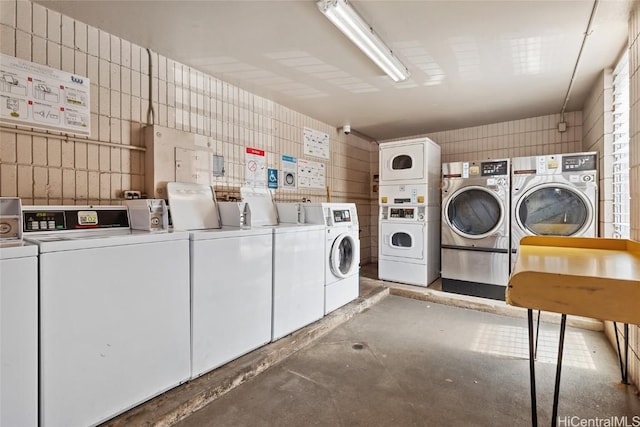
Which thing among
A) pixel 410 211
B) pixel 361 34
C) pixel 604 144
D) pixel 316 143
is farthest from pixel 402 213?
pixel 361 34

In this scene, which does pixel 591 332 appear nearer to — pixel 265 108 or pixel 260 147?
pixel 260 147

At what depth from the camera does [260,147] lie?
3482mm

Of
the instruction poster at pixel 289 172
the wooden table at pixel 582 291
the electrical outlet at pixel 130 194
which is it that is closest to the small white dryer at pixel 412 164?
the instruction poster at pixel 289 172

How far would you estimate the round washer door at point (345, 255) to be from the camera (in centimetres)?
304

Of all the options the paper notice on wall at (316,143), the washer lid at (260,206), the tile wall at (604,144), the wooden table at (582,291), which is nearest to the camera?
the wooden table at (582,291)

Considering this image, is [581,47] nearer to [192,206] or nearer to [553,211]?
[553,211]

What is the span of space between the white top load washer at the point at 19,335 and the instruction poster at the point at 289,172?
269 cm

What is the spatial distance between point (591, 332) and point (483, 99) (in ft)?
8.57

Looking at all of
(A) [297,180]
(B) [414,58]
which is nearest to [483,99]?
(B) [414,58]

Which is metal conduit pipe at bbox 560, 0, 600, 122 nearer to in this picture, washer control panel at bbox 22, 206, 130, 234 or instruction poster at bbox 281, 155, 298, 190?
instruction poster at bbox 281, 155, 298, 190

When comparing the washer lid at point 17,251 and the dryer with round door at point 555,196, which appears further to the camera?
the dryer with round door at point 555,196

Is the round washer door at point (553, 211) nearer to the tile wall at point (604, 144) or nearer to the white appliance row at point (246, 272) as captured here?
the tile wall at point (604, 144)

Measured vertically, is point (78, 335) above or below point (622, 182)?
below

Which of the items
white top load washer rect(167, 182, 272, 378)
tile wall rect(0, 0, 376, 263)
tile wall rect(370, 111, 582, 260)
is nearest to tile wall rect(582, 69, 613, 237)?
tile wall rect(370, 111, 582, 260)
